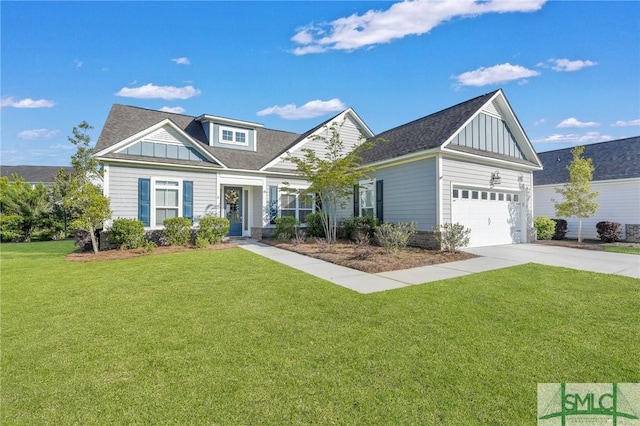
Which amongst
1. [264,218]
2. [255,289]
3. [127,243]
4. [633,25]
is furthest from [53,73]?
[633,25]

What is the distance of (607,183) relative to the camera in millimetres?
15578

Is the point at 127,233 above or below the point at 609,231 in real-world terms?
above

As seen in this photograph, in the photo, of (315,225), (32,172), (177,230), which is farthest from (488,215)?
(32,172)

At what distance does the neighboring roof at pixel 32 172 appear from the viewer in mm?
33469

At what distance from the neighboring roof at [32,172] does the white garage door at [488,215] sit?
138 ft

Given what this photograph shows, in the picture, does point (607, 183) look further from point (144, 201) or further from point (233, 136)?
point (144, 201)

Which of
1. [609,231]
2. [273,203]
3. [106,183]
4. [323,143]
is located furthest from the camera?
[323,143]

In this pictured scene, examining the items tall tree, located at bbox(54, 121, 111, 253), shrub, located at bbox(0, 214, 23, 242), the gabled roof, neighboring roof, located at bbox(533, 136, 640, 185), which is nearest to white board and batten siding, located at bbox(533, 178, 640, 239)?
neighboring roof, located at bbox(533, 136, 640, 185)

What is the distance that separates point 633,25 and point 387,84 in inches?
333

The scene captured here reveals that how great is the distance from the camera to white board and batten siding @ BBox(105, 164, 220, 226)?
39.2ft

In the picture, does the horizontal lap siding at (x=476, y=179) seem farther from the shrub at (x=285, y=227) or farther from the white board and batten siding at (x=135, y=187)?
the white board and batten siding at (x=135, y=187)

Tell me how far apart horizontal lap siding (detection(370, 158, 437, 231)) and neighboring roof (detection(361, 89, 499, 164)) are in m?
0.64

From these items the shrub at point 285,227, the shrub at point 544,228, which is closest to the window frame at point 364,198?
the shrub at point 285,227

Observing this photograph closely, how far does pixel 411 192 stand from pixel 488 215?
3.63 meters
